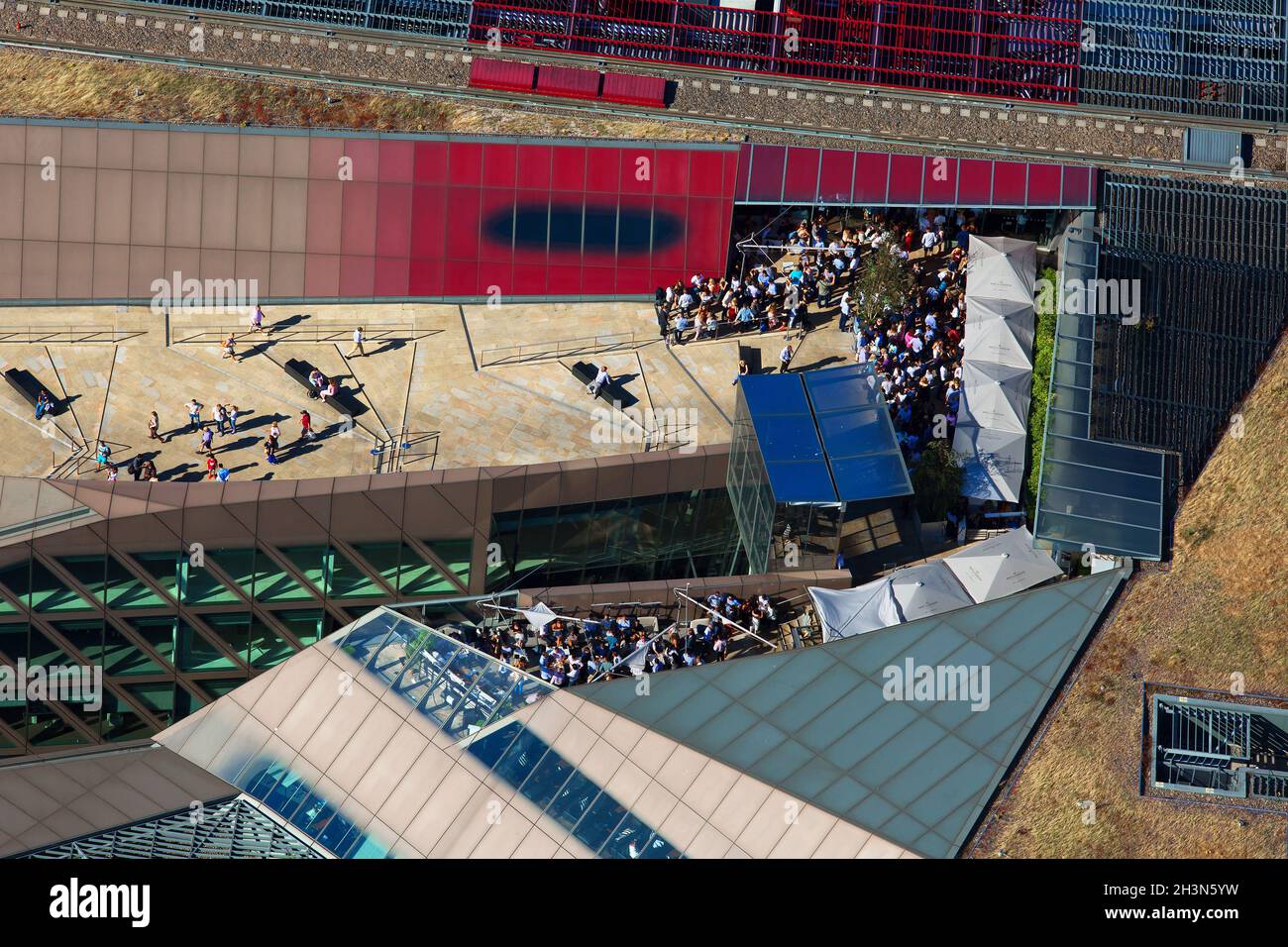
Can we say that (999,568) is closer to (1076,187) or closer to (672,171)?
(1076,187)

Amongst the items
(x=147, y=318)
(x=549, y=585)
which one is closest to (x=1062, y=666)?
(x=549, y=585)

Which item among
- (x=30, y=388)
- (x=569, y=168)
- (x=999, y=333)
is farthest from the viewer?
(x=569, y=168)

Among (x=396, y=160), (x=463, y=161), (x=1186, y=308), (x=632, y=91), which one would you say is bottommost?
(x=1186, y=308)

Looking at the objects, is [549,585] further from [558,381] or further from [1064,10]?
[1064,10]

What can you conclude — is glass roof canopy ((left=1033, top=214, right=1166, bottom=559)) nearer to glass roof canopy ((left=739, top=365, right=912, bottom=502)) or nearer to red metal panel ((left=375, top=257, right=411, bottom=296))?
glass roof canopy ((left=739, top=365, right=912, bottom=502))

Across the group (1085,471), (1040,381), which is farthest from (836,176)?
(1085,471)
